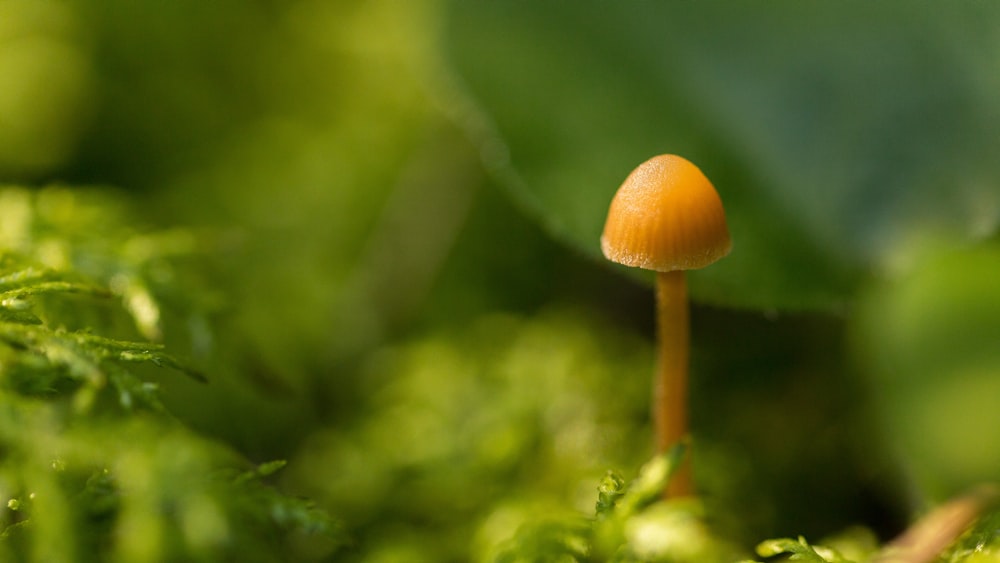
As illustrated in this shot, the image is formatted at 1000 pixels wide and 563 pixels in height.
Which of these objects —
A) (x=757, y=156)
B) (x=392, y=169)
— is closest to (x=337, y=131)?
(x=392, y=169)

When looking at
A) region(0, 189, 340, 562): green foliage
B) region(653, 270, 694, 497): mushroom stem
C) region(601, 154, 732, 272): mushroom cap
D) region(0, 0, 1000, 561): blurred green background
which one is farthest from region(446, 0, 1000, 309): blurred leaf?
region(0, 189, 340, 562): green foliage

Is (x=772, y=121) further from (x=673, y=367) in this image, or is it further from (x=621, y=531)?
(x=621, y=531)

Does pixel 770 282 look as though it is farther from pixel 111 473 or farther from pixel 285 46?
pixel 285 46

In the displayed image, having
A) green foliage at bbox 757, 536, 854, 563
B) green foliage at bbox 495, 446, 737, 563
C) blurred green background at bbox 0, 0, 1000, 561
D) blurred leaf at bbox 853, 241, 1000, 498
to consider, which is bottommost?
green foliage at bbox 757, 536, 854, 563

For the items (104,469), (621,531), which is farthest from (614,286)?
(104,469)

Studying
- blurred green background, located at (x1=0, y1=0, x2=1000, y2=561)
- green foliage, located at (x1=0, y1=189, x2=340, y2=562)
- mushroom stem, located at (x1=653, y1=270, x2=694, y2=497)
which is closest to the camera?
green foliage, located at (x1=0, y1=189, x2=340, y2=562)

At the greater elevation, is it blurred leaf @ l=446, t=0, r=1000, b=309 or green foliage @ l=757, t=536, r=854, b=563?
blurred leaf @ l=446, t=0, r=1000, b=309

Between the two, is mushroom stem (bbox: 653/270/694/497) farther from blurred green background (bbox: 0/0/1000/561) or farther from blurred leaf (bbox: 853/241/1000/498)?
blurred leaf (bbox: 853/241/1000/498)
